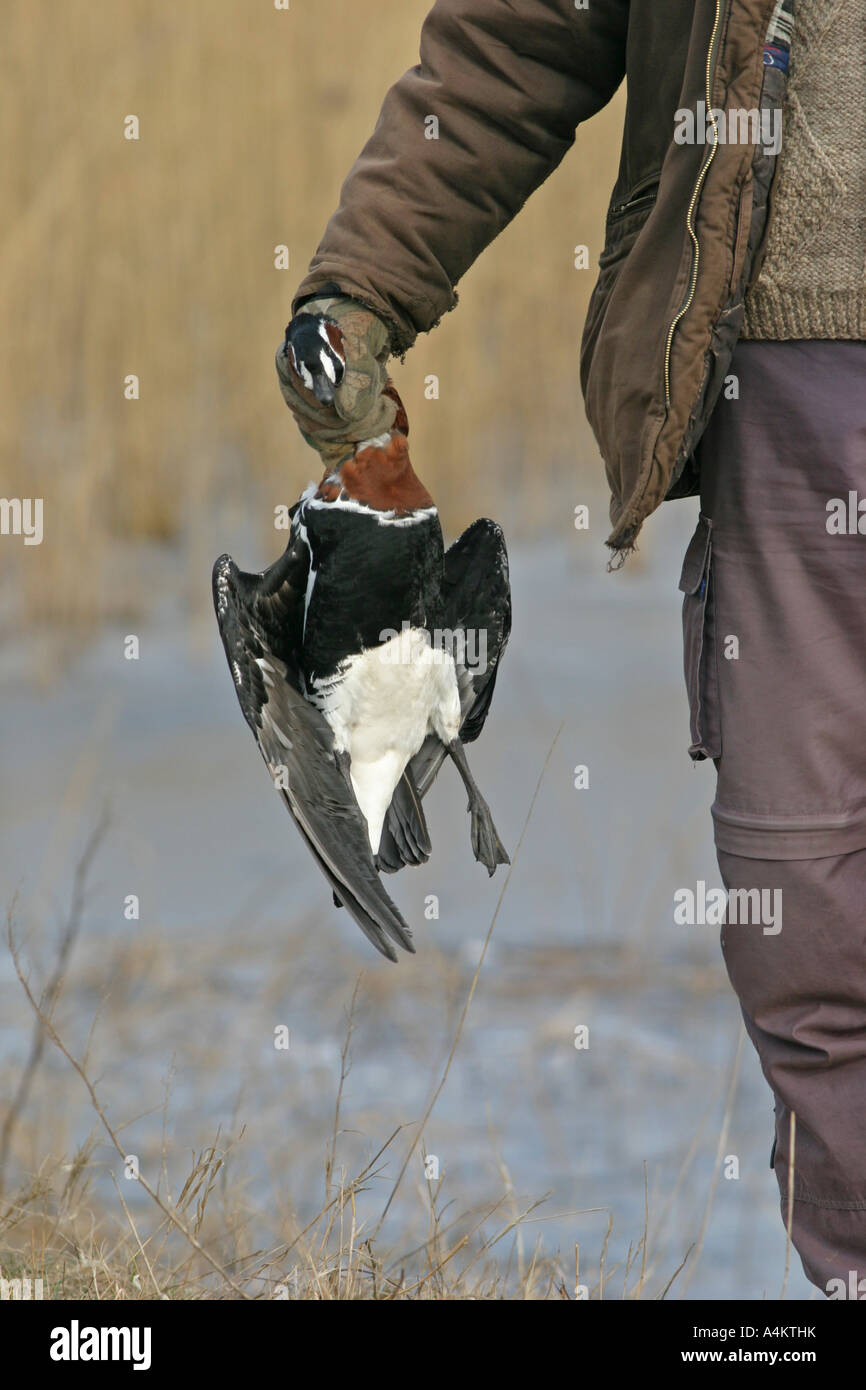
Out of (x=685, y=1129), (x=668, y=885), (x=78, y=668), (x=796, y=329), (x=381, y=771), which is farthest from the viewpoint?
(x=78, y=668)

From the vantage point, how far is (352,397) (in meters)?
1.88

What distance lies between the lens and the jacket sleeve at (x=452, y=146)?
6.38 ft

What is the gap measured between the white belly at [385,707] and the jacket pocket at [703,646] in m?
0.35

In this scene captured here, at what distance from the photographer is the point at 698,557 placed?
6.57 ft

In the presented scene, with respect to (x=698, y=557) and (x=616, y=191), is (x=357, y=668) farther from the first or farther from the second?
(x=616, y=191)

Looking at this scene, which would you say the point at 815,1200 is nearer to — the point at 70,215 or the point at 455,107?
the point at 455,107

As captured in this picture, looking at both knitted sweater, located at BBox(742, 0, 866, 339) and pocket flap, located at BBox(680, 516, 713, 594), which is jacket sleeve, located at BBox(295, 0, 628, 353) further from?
pocket flap, located at BBox(680, 516, 713, 594)

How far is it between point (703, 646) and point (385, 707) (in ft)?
1.32

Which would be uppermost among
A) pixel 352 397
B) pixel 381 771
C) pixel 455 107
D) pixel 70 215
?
pixel 70 215

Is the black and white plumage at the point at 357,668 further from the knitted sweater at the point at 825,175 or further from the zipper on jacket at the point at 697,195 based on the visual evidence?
the knitted sweater at the point at 825,175

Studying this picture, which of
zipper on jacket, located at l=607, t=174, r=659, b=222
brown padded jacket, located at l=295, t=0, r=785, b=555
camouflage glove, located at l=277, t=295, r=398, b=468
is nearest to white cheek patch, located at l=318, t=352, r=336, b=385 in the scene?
camouflage glove, located at l=277, t=295, r=398, b=468

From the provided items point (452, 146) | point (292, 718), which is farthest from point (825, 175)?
A: point (292, 718)

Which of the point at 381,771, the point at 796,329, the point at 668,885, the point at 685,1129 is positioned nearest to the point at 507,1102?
Result: the point at 685,1129

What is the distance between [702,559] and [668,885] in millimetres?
2590
